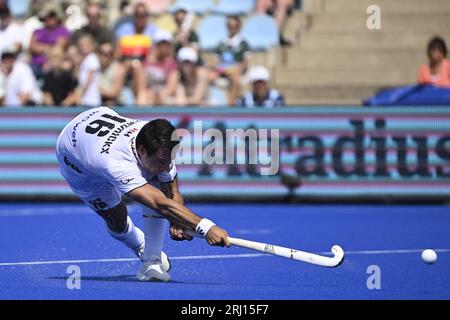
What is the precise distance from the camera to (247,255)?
41.3 feet

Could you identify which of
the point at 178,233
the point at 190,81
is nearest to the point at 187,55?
the point at 190,81

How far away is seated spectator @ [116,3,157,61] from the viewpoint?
20625mm

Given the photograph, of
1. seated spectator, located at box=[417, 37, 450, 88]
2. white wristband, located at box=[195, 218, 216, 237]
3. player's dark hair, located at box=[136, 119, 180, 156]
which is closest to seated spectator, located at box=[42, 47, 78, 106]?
seated spectator, located at box=[417, 37, 450, 88]

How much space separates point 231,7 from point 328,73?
2.54 meters

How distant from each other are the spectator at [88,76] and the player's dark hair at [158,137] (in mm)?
9984

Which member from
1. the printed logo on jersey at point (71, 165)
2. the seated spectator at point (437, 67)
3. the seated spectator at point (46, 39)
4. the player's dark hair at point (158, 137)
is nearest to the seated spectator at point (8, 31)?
the seated spectator at point (46, 39)

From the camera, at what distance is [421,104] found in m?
18.0

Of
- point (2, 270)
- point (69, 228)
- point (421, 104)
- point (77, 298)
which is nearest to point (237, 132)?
point (421, 104)

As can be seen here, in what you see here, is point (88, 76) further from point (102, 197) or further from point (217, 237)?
point (217, 237)

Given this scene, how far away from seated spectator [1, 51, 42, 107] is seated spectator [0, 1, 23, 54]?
4.85 feet

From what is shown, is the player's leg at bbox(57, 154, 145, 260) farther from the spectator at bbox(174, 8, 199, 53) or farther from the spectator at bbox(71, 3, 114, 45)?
the spectator at bbox(71, 3, 114, 45)

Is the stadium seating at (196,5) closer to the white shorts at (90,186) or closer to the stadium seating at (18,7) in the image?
Result: the stadium seating at (18,7)

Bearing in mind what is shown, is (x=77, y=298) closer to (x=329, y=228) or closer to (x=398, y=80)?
(x=329, y=228)

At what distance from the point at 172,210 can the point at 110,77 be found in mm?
10935
